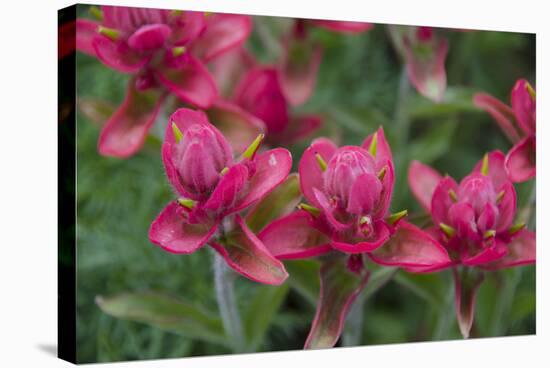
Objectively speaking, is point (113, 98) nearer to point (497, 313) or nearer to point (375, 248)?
point (375, 248)

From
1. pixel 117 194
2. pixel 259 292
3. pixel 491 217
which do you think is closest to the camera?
pixel 491 217

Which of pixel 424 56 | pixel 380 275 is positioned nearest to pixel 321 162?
pixel 380 275

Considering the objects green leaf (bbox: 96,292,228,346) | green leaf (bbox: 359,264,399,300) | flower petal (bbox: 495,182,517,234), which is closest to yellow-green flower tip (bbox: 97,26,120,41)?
green leaf (bbox: 96,292,228,346)

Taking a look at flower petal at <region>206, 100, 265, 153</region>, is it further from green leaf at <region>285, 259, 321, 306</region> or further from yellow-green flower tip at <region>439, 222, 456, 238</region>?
yellow-green flower tip at <region>439, 222, 456, 238</region>

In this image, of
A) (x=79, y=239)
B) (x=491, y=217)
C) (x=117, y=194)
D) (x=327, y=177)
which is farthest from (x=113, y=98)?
(x=491, y=217)

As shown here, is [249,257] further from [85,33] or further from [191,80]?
[85,33]

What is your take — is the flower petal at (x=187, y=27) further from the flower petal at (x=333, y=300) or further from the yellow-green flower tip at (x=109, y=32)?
the flower petal at (x=333, y=300)
